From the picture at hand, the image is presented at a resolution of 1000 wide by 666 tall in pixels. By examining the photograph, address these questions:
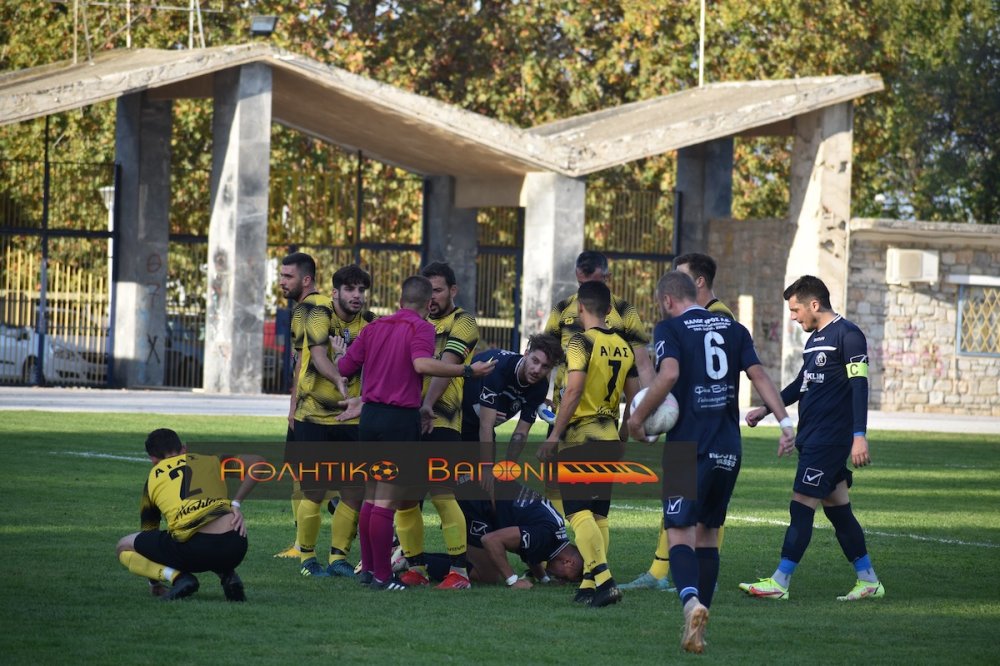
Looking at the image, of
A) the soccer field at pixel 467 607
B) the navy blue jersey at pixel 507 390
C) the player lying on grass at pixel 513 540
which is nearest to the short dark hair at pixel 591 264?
the navy blue jersey at pixel 507 390

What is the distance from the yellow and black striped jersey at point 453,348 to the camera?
9656mm

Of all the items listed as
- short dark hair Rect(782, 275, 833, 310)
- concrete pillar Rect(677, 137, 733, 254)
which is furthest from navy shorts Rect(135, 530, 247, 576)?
concrete pillar Rect(677, 137, 733, 254)

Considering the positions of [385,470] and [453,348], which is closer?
[385,470]

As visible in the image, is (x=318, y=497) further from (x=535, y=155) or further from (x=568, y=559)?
(x=535, y=155)

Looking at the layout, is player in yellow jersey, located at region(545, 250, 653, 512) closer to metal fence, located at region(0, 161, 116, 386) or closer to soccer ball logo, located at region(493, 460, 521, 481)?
soccer ball logo, located at region(493, 460, 521, 481)

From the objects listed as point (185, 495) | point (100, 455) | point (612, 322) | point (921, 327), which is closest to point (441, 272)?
point (612, 322)

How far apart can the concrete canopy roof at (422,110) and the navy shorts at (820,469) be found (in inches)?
673

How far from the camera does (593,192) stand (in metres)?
36.8

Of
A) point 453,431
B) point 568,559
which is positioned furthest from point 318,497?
point 568,559

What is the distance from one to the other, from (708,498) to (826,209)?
21.2 meters

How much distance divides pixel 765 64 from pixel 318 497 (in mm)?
30360

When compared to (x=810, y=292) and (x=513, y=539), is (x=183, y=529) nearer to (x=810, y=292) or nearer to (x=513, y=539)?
(x=513, y=539)

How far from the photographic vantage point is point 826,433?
379 inches

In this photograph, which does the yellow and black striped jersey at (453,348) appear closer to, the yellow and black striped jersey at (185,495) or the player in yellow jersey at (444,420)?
the player in yellow jersey at (444,420)
